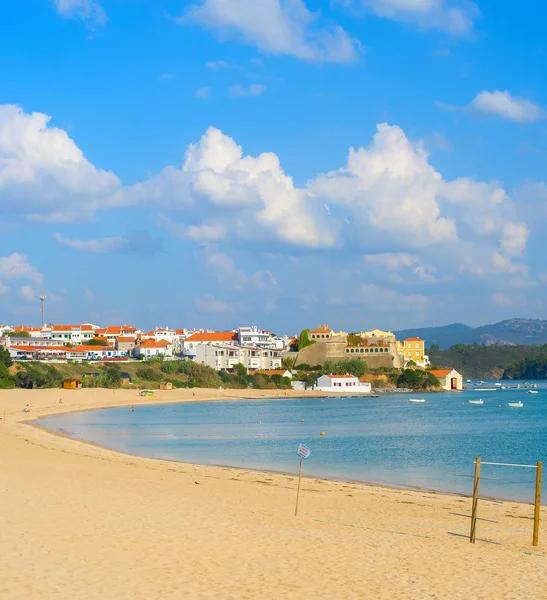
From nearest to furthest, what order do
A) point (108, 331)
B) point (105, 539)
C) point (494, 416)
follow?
point (105, 539)
point (494, 416)
point (108, 331)

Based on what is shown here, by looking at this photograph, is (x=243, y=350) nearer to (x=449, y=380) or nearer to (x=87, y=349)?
(x=87, y=349)

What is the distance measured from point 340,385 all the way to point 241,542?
335 ft

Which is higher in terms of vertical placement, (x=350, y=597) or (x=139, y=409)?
(x=350, y=597)

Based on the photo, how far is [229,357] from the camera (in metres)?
120

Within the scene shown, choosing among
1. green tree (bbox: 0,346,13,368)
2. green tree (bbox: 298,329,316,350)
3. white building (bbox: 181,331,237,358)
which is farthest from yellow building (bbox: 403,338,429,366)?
green tree (bbox: 0,346,13,368)

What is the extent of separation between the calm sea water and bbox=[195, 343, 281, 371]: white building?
51.3 metres

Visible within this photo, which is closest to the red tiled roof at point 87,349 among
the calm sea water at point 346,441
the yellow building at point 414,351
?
the calm sea water at point 346,441

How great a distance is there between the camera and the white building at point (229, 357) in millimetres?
118625

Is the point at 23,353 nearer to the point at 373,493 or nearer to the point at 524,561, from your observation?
the point at 373,493

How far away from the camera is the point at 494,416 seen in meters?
65.8

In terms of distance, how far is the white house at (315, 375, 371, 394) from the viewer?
112562 millimetres

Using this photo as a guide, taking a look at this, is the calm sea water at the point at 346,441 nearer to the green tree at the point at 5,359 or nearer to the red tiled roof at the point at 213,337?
the green tree at the point at 5,359

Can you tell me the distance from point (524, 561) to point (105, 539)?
22.8 ft

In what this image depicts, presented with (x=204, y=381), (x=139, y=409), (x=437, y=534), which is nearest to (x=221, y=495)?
(x=437, y=534)
